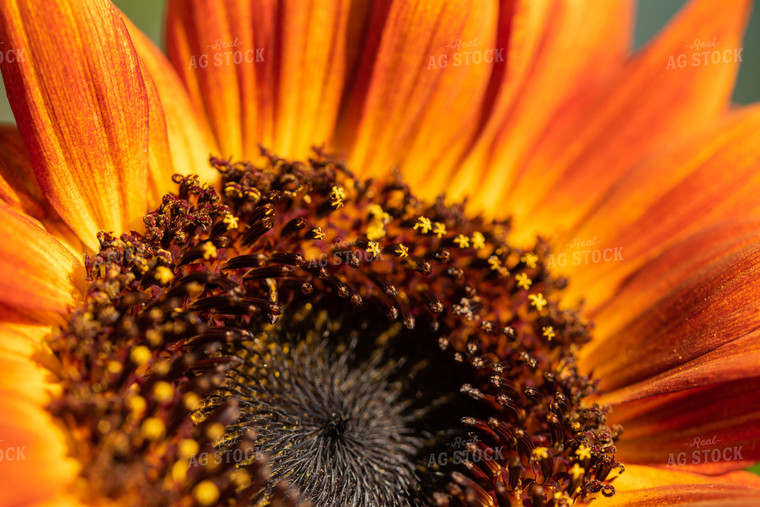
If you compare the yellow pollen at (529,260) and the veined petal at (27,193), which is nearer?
the veined petal at (27,193)

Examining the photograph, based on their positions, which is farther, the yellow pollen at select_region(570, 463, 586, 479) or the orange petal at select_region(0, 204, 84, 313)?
the yellow pollen at select_region(570, 463, 586, 479)

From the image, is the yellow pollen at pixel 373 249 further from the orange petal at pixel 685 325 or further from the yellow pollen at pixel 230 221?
the orange petal at pixel 685 325

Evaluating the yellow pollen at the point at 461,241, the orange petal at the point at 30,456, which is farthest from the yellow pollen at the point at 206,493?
the yellow pollen at the point at 461,241

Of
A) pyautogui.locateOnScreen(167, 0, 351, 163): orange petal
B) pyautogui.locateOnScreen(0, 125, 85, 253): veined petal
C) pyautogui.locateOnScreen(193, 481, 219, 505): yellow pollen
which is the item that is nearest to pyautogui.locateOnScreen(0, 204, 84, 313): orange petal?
pyautogui.locateOnScreen(0, 125, 85, 253): veined petal

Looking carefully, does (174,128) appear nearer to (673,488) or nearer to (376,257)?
(376,257)

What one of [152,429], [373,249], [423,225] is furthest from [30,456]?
[423,225]

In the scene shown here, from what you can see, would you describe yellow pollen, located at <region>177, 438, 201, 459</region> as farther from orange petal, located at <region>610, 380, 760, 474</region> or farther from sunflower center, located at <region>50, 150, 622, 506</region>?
orange petal, located at <region>610, 380, 760, 474</region>
